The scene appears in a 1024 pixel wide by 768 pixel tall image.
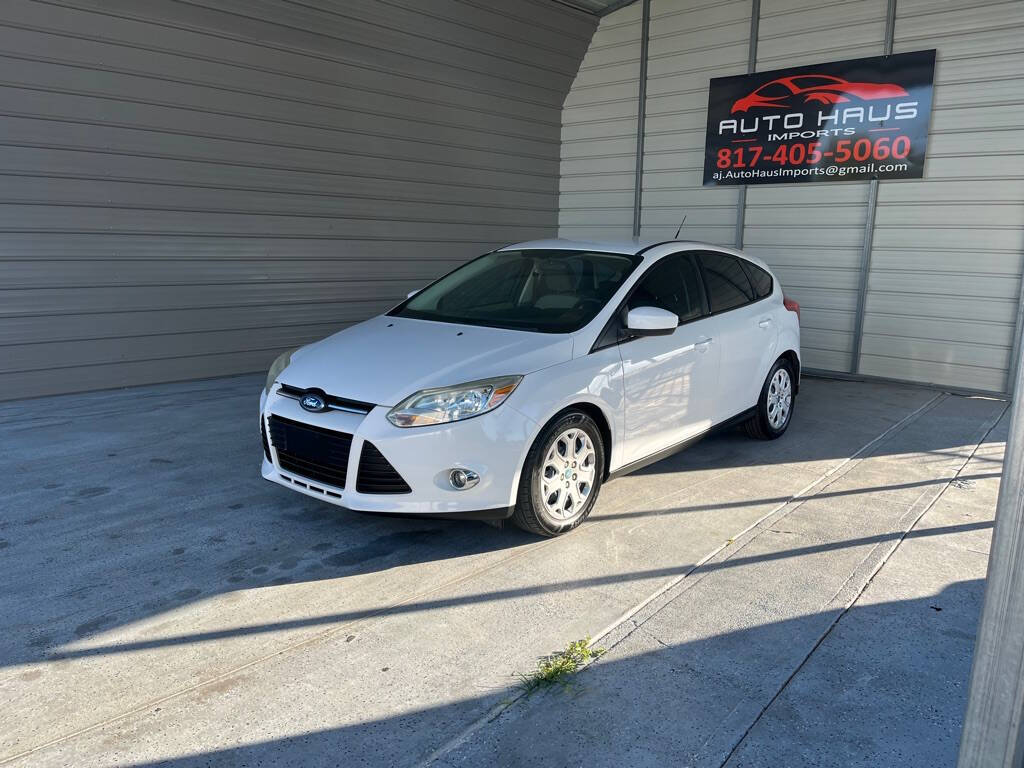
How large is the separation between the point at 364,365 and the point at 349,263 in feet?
17.1

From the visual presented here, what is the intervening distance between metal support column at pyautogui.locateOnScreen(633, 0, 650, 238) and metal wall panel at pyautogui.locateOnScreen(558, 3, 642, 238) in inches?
3.0

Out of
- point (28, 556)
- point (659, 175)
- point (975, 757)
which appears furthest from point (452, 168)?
point (975, 757)

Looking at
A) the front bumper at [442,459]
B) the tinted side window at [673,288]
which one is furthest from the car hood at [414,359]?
the tinted side window at [673,288]

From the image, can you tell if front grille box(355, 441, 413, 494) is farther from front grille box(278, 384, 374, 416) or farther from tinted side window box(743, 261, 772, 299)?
tinted side window box(743, 261, 772, 299)

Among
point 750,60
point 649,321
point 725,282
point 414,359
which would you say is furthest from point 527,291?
point 750,60

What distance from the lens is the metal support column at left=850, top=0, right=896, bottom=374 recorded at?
817 centimetres

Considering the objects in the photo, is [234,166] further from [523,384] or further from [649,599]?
[649,599]

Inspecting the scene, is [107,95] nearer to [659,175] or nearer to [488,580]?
[488,580]

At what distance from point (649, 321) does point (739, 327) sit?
4.24 ft

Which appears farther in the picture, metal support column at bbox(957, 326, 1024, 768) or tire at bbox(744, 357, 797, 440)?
tire at bbox(744, 357, 797, 440)

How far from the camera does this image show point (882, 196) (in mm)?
8375

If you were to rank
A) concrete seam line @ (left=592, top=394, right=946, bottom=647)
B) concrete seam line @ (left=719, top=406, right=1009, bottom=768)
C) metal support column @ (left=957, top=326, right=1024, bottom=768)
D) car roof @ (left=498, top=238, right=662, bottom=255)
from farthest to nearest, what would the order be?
1. car roof @ (left=498, top=238, right=662, bottom=255)
2. concrete seam line @ (left=592, top=394, right=946, bottom=647)
3. concrete seam line @ (left=719, top=406, right=1009, bottom=768)
4. metal support column @ (left=957, top=326, right=1024, bottom=768)

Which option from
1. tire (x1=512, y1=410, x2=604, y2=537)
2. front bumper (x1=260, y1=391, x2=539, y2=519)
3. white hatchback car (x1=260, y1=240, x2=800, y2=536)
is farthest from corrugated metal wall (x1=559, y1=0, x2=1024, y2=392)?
front bumper (x1=260, y1=391, x2=539, y2=519)

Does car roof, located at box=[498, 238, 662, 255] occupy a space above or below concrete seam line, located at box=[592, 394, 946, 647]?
above
